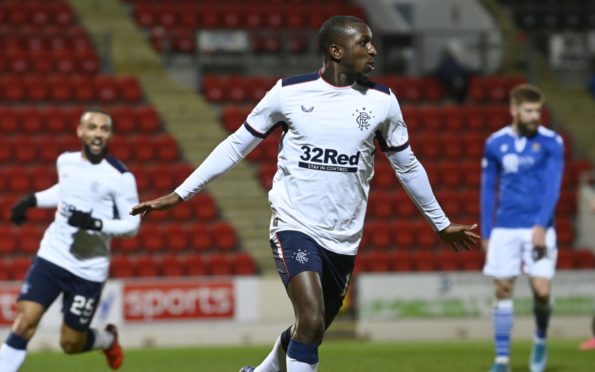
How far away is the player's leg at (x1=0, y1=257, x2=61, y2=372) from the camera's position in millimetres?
7906

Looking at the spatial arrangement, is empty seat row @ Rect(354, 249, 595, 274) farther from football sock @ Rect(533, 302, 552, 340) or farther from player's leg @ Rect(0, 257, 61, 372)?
player's leg @ Rect(0, 257, 61, 372)

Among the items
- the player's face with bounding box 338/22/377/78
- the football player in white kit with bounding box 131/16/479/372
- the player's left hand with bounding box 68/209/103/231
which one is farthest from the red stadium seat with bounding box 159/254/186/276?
the player's face with bounding box 338/22/377/78

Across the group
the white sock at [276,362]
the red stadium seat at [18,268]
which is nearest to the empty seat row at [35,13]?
the red stadium seat at [18,268]

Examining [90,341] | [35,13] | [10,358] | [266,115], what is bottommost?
[90,341]

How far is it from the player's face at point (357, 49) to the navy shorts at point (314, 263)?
96cm

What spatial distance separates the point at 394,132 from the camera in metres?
6.29

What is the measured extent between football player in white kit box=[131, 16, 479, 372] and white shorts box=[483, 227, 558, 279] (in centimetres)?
315

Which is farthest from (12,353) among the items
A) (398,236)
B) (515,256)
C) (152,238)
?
(398,236)

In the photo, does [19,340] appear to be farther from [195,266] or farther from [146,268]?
[195,266]

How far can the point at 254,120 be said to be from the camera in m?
6.25

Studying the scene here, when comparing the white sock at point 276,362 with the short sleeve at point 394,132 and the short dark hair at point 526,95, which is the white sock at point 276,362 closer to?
the short sleeve at point 394,132

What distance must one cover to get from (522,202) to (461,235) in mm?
3223

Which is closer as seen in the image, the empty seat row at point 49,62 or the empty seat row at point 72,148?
the empty seat row at point 72,148

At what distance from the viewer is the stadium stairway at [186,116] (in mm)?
17875
